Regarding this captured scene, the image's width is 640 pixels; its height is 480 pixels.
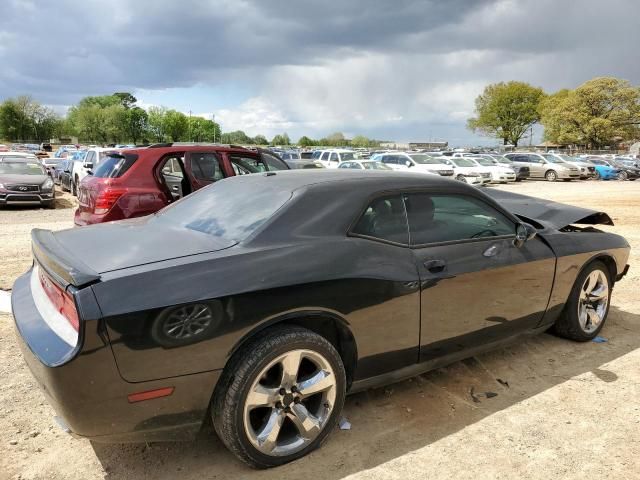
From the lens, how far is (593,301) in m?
4.41

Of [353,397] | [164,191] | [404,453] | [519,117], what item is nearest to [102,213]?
[164,191]

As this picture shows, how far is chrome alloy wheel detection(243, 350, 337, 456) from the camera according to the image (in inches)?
101

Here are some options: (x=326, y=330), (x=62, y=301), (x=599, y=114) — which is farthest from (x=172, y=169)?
(x=599, y=114)

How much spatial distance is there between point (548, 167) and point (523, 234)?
3026 cm

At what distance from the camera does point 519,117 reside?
86.8 meters

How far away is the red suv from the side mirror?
468cm

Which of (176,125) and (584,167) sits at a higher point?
(176,125)

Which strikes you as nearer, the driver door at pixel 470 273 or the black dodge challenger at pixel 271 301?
the black dodge challenger at pixel 271 301

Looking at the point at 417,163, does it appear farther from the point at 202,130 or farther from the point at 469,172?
the point at 202,130

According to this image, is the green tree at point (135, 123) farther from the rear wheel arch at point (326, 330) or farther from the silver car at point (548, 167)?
the rear wheel arch at point (326, 330)

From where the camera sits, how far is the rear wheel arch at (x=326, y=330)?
2.53 metres

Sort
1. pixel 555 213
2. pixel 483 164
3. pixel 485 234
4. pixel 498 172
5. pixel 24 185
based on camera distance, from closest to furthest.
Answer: pixel 485 234, pixel 555 213, pixel 24 185, pixel 498 172, pixel 483 164

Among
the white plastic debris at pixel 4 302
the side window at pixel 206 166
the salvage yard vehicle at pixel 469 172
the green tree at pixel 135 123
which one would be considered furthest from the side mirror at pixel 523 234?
the green tree at pixel 135 123

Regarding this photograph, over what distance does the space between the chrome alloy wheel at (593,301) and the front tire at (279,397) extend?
2606mm
